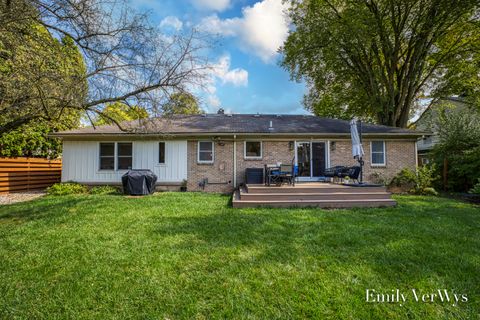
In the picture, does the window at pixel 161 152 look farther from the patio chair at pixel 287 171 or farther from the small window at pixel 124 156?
the patio chair at pixel 287 171

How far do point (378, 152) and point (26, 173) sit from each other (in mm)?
17884

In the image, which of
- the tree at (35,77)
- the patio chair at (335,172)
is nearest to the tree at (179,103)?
the tree at (35,77)

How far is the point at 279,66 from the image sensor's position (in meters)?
17.6

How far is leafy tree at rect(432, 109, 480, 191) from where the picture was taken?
10.5 metres

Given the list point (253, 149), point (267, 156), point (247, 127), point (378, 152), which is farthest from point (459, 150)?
point (247, 127)

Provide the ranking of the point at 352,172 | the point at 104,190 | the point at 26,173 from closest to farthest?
the point at 352,172
the point at 104,190
the point at 26,173

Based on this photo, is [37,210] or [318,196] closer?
[37,210]

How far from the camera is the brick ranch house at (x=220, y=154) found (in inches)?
436

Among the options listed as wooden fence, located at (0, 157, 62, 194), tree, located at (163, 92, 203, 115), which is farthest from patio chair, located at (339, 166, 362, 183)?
wooden fence, located at (0, 157, 62, 194)

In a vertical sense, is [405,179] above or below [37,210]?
above

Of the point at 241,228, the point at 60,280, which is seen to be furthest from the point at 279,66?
the point at 60,280

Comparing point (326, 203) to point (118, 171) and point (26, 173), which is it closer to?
point (118, 171)

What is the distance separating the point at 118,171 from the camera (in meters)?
11.2

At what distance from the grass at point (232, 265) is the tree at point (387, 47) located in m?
12.0
